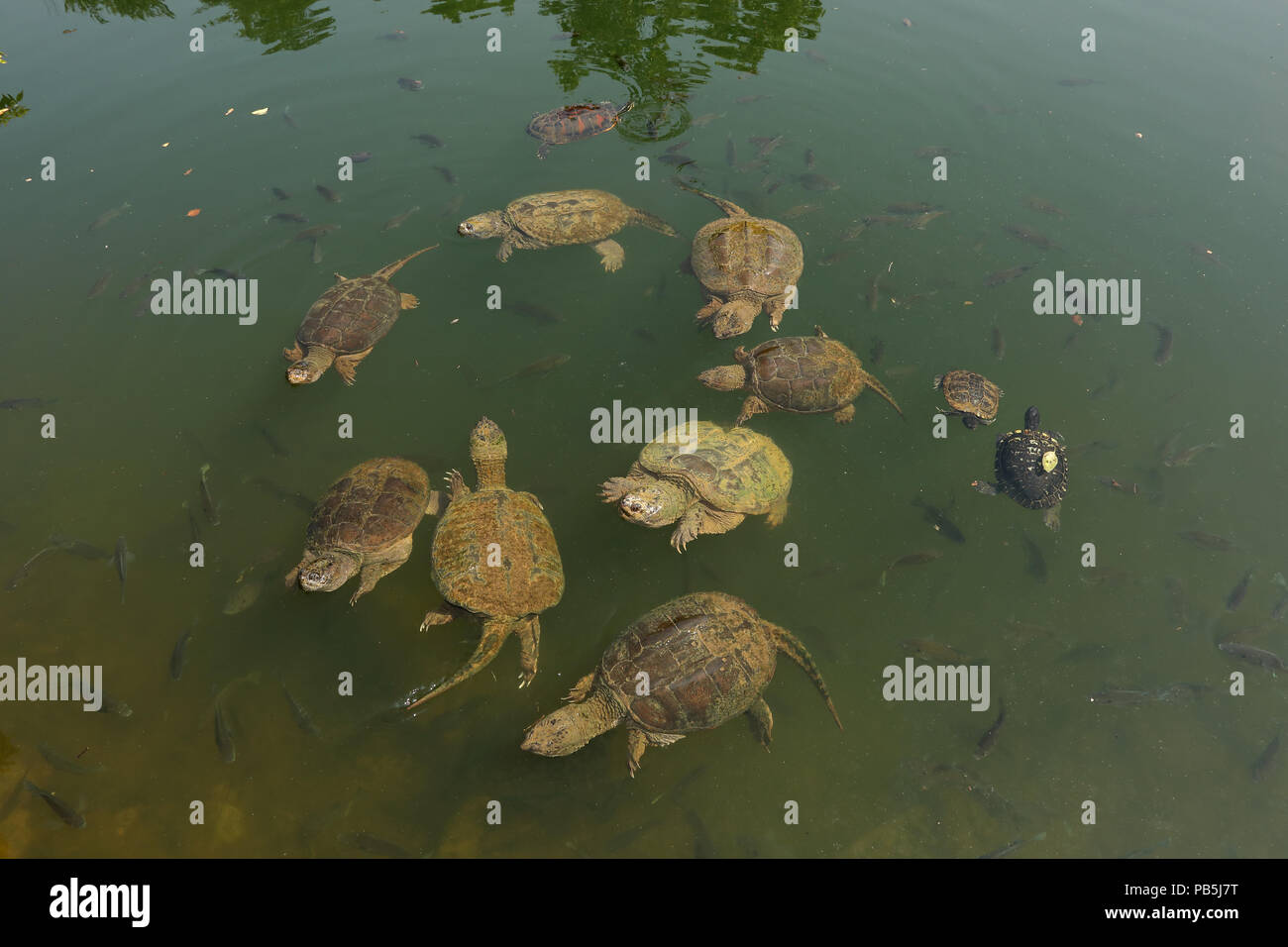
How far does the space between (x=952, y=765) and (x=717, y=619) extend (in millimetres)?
2583

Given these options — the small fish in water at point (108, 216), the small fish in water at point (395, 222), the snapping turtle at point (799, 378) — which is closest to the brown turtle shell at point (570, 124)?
the small fish in water at point (395, 222)

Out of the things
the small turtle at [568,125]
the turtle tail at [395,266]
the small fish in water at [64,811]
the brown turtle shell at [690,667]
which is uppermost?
the small turtle at [568,125]

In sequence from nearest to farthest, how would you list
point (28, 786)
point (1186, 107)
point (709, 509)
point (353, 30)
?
point (28, 786)
point (709, 509)
point (1186, 107)
point (353, 30)

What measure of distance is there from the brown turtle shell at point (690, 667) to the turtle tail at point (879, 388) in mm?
3909

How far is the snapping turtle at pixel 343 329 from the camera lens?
8.12 meters

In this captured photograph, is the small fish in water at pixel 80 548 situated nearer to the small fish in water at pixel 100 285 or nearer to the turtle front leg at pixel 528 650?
the small fish in water at pixel 100 285

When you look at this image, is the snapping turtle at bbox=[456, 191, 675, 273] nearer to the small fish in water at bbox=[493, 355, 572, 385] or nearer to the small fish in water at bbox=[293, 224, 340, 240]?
the small fish in water at bbox=[493, 355, 572, 385]

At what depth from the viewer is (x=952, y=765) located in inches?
223

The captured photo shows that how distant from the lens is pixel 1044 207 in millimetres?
10469

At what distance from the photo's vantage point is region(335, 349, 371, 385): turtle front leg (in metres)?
8.28

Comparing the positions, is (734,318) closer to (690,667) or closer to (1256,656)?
(690,667)

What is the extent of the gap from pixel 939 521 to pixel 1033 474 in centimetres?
121
